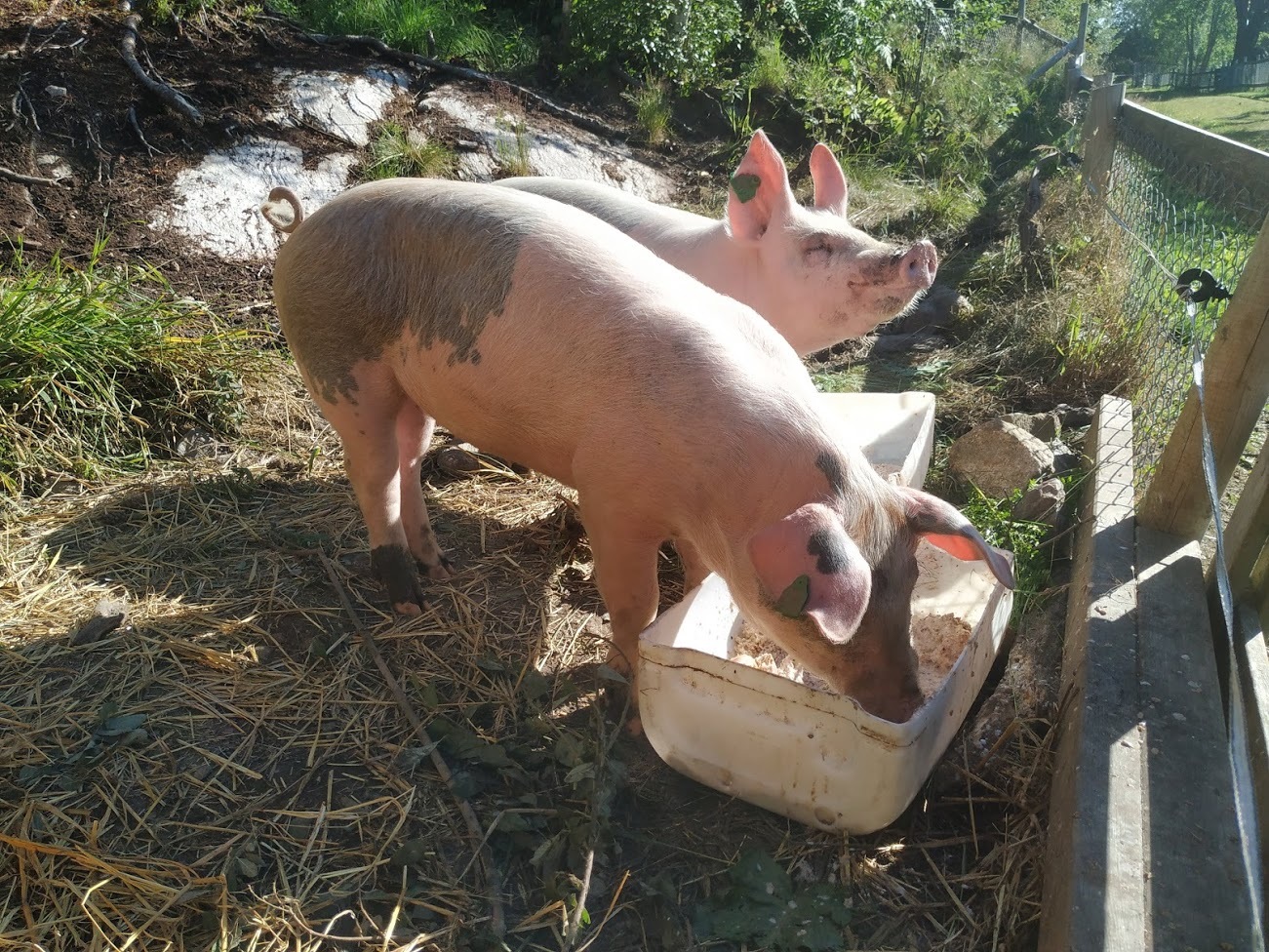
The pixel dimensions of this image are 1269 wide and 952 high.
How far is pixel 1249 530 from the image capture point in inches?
116

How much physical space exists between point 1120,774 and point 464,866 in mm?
1836

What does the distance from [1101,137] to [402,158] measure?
561cm

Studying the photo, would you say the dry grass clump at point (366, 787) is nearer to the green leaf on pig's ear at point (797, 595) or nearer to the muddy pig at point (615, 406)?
the muddy pig at point (615, 406)

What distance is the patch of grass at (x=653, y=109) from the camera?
9.20 metres

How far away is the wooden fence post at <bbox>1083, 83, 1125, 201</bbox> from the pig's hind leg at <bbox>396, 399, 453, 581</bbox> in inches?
229

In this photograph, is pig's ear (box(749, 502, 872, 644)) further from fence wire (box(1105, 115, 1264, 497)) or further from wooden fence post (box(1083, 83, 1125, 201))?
wooden fence post (box(1083, 83, 1125, 201))

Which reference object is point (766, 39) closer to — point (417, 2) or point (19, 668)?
point (417, 2)

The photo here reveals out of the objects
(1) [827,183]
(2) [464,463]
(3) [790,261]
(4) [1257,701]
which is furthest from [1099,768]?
(2) [464,463]

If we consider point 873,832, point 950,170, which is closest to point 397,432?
point 873,832

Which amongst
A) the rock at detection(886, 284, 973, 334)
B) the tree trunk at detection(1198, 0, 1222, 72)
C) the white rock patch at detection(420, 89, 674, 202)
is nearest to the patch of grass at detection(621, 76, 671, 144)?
the white rock patch at detection(420, 89, 674, 202)

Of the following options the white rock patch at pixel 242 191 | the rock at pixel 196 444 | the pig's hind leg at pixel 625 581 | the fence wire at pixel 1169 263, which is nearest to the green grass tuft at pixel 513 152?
the white rock patch at pixel 242 191

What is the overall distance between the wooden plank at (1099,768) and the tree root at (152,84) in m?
6.59

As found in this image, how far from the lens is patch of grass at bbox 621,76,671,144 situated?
9.20 metres

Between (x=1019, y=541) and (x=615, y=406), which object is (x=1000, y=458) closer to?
(x=1019, y=541)
